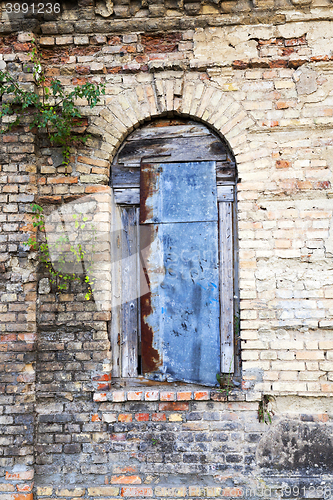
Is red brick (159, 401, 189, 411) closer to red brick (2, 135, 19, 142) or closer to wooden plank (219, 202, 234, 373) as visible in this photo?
wooden plank (219, 202, 234, 373)

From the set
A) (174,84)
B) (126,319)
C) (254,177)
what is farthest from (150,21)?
(126,319)

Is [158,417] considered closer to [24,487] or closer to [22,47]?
[24,487]

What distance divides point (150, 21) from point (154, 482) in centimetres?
375

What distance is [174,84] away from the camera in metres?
2.93

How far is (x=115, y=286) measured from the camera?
2998 mm

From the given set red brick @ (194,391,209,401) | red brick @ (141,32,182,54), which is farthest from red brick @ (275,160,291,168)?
red brick @ (194,391,209,401)

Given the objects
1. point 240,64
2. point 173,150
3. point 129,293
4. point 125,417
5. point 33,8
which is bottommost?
point 125,417

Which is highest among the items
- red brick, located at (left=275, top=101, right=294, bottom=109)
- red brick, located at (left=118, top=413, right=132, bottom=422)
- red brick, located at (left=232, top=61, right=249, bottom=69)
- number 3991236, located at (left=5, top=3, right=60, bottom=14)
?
number 3991236, located at (left=5, top=3, right=60, bottom=14)

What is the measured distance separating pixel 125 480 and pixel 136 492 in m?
0.12

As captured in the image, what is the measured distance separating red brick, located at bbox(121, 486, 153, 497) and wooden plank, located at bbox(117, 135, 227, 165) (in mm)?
Result: 2629

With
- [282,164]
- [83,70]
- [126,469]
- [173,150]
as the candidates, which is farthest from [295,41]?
[126,469]

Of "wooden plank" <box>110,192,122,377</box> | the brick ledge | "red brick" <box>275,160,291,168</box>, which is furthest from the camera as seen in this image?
"wooden plank" <box>110,192,122,377</box>

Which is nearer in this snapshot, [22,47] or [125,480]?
[125,480]

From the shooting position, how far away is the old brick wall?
2670 millimetres
